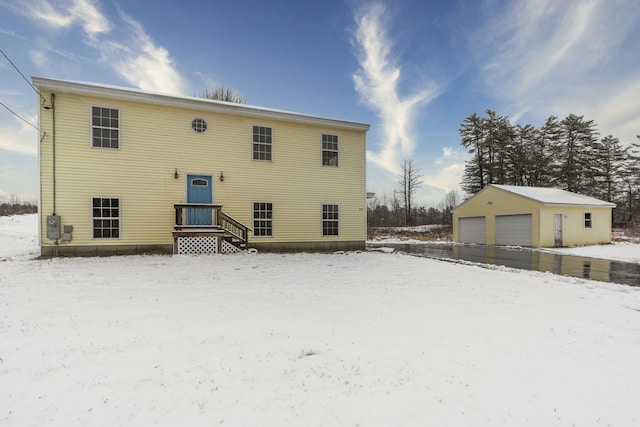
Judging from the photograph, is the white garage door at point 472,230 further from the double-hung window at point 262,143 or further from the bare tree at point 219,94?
the bare tree at point 219,94

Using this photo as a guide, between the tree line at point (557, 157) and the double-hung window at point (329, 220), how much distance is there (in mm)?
28106

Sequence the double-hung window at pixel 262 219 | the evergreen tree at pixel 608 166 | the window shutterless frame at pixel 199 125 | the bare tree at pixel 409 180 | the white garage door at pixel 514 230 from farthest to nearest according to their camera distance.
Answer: the bare tree at pixel 409 180, the evergreen tree at pixel 608 166, the white garage door at pixel 514 230, the double-hung window at pixel 262 219, the window shutterless frame at pixel 199 125

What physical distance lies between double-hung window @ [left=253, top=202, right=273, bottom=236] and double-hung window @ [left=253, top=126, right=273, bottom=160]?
6.75ft

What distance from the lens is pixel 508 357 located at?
3.48 meters

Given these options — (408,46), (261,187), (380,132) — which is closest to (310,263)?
(261,187)

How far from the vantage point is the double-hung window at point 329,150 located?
13781 mm

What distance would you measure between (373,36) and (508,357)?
15.2m

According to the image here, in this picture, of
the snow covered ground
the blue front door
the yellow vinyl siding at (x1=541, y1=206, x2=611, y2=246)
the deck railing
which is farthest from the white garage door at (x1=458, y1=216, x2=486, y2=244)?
the blue front door

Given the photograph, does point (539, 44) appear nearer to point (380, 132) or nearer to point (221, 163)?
point (380, 132)

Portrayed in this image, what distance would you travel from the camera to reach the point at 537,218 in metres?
18.0

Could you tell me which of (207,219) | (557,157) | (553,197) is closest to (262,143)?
(207,219)

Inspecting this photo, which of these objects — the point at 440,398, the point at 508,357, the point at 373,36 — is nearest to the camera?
the point at 440,398

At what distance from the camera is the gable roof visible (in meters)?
10.1

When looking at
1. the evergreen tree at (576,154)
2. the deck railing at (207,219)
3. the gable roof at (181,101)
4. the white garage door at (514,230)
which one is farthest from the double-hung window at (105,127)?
the evergreen tree at (576,154)
